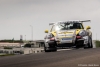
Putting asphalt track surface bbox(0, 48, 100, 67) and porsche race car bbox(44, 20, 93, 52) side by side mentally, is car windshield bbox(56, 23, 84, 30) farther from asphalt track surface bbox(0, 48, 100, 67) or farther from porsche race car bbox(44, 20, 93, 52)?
asphalt track surface bbox(0, 48, 100, 67)

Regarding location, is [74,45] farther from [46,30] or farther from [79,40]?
[46,30]

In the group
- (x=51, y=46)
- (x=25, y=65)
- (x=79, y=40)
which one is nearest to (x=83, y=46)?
(x=79, y=40)

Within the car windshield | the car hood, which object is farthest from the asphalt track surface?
the car windshield

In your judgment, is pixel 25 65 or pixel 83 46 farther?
pixel 83 46

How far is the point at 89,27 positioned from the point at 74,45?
1431mm

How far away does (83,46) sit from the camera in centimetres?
1466

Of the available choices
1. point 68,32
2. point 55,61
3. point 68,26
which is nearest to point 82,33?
point 68,32

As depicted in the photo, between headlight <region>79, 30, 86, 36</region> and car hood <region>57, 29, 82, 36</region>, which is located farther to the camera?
headlight <region>79, 30, 86, 36</region>

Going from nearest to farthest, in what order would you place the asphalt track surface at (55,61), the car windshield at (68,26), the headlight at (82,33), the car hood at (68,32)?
the asphalt track surface at (55,61), the car hood at (68,32), the headlight at (82,33), the car windshield at (68,26)

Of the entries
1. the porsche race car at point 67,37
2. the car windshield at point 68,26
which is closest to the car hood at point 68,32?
the porsche race car at point 67,37

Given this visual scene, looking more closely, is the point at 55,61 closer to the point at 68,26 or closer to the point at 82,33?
the point at 82,33

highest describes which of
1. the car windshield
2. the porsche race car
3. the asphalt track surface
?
the car windshield

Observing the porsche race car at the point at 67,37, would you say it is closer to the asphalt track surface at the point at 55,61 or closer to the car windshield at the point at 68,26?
the car windshield at the point at 68,26

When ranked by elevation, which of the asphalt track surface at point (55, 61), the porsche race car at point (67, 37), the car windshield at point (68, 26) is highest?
the car windshield at point (68, 26)
